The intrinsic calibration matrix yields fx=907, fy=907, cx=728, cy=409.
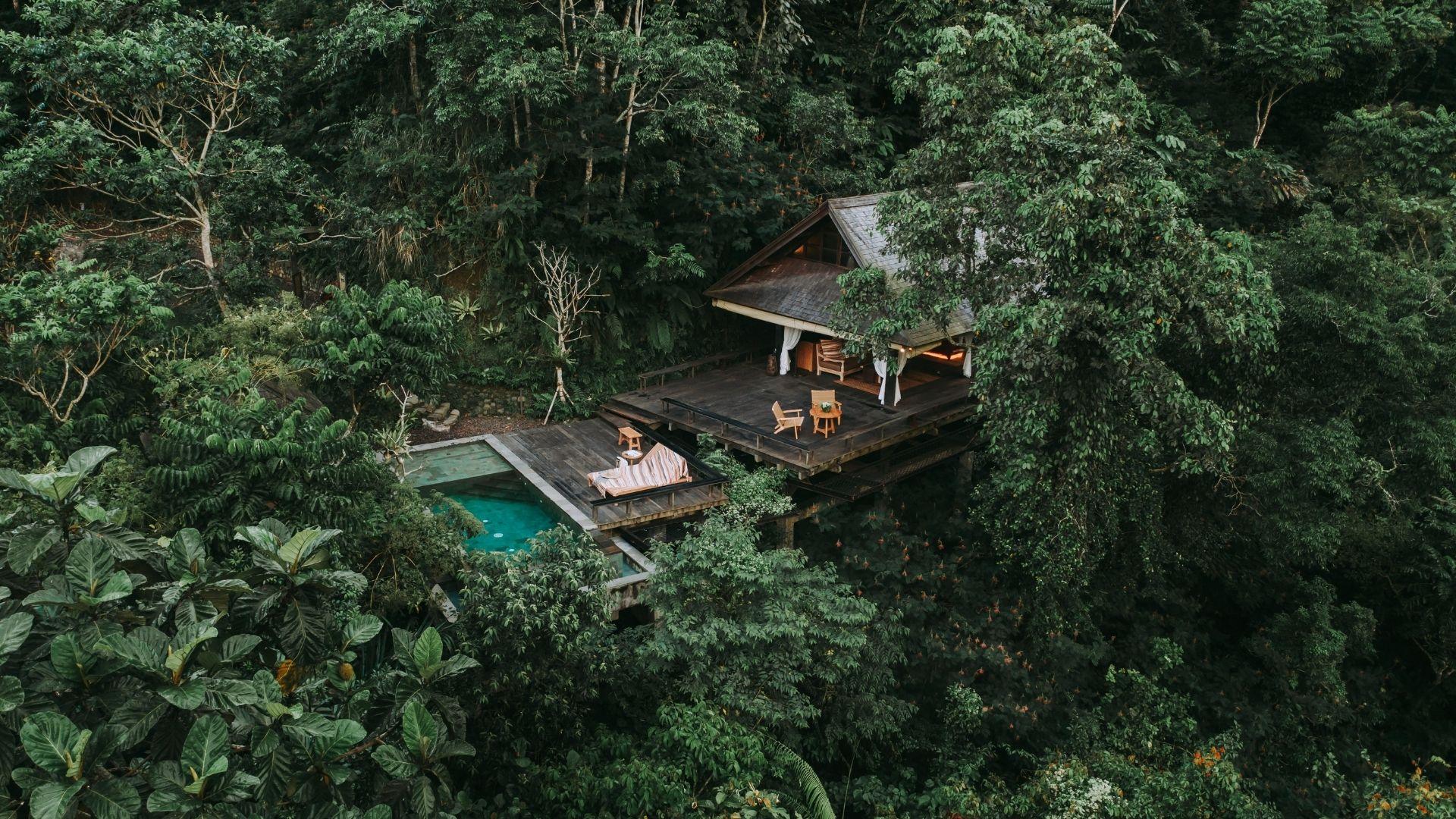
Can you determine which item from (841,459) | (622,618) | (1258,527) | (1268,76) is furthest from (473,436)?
(1268,76)

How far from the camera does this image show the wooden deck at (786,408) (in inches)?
631

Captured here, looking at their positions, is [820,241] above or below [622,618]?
above

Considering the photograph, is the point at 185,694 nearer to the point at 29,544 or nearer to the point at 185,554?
the point at 185,554

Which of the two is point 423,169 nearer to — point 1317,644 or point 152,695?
point 152,695

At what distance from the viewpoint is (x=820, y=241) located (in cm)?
1886

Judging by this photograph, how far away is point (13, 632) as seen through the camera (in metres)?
5.05

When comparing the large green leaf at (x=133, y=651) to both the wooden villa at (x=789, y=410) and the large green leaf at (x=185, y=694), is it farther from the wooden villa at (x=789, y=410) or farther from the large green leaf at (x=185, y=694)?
the wooden villa at (x=789, y=410)

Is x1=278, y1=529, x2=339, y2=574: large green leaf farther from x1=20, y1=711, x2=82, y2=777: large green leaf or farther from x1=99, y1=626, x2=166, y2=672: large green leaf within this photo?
x1=20, y1=711, x2=82, y2=777: large green leaf

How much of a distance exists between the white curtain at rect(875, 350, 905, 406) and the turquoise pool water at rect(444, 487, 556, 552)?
6.81m

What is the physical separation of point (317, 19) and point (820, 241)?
13.1 meters

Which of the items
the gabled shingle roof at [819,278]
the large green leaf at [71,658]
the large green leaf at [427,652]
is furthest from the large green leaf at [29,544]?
the gabled shingle roof at [819,278]

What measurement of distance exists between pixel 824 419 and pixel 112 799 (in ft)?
42.7

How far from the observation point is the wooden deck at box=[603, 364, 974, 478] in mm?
16031

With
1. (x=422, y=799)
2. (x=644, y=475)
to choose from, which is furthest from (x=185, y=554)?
(x=644, y=475)
